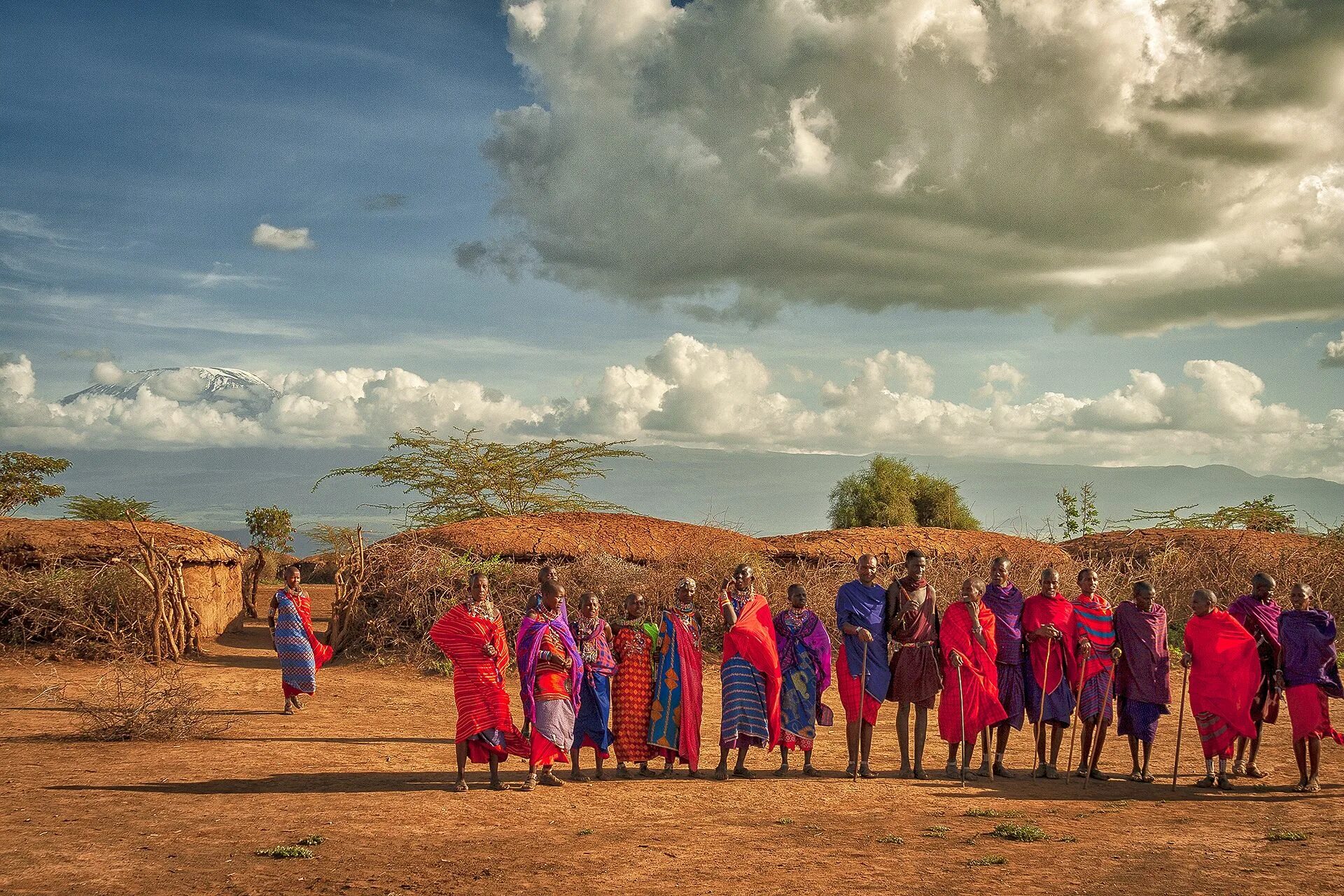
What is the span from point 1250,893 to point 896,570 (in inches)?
519

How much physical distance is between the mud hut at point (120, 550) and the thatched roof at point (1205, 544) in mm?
17863

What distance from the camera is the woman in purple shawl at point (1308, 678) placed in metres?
9.51

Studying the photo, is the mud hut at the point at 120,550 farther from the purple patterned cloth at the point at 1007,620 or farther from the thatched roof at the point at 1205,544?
the thatched roof at the point at 1205,544

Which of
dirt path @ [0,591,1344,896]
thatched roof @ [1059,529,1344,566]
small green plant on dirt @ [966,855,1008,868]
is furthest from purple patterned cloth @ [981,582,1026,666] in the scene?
thatched roof @ [1059,529,1344,566]

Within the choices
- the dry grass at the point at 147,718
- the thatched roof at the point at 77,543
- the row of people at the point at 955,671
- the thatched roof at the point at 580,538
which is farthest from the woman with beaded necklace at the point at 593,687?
the thatched roof at the point at 77,543

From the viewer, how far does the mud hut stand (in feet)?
60.8

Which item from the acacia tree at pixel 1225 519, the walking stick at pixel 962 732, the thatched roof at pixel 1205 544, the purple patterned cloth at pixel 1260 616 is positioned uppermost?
the acacia tree at pixel 1225 519

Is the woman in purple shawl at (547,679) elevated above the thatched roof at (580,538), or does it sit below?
below

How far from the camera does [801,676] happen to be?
1017 centimetres

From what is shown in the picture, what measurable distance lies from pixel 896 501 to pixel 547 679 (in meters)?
29.6

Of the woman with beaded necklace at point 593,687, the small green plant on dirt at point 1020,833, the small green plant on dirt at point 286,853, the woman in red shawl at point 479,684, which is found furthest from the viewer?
the woman with beaded necklace at point 593,687

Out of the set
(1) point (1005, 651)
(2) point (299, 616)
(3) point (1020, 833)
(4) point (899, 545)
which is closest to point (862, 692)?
(1) point (1005, 651)

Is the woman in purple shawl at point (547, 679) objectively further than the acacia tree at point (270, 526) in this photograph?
No

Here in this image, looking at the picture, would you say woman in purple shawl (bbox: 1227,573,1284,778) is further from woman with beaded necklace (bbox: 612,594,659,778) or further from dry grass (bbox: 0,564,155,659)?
dry grass (bbox: 0,564,155,659)
